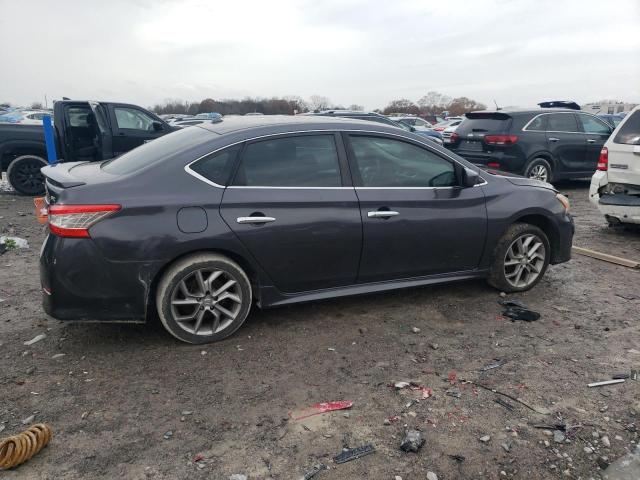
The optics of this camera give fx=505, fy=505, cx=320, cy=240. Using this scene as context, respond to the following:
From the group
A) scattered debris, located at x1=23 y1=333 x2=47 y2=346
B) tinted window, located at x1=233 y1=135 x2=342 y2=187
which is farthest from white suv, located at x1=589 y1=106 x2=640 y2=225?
scattered debris, located at x1=23 y1=333 x2=47 y2=346

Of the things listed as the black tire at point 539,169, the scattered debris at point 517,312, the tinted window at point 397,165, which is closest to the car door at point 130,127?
the tinted window at point 397,165

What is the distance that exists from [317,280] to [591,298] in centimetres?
275

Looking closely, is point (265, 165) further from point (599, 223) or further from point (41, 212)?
point (599, 223)

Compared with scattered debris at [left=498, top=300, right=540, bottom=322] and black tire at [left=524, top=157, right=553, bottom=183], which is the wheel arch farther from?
black tire at [left=524, top=157, right=553, bottom=183]

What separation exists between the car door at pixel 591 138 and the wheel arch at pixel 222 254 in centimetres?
935

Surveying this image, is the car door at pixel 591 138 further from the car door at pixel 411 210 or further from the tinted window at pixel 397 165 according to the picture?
the tinted window at pixel 397 165

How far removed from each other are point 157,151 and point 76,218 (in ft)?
2.94

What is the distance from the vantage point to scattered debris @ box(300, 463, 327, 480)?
8.17 feet

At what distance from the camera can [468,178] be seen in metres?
4.38

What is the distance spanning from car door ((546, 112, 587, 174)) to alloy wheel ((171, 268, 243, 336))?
8544 millimetres

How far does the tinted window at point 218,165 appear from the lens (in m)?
3.67

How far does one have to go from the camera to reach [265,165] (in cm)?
384

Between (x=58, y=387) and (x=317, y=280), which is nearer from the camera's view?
(x=58, y=387)

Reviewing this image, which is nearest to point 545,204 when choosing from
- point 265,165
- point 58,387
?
point 265,165
